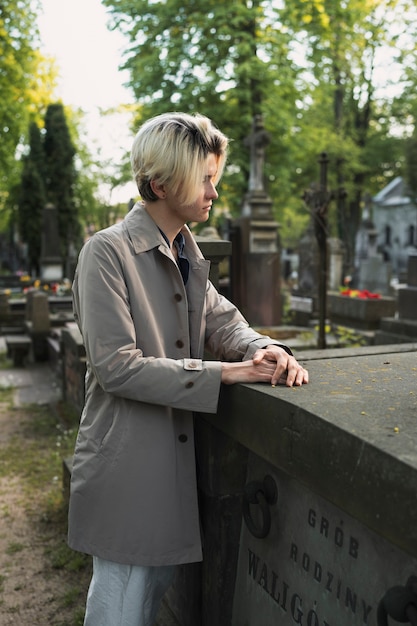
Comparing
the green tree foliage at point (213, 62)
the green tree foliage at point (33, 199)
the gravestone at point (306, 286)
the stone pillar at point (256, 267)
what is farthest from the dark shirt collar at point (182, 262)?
the green tree foliage at point (33, 199)

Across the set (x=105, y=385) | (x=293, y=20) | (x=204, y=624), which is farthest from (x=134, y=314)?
→ (x=293, y=20)

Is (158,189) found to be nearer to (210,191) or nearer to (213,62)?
(210,191)

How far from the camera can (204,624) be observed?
2.31 meters

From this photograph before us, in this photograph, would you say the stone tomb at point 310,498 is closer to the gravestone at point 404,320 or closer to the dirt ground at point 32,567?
the dirt ground at point 32,567

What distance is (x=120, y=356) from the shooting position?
1755 mm

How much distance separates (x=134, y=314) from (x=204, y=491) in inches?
28.9

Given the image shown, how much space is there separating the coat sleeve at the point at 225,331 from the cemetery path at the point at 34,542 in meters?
1.65

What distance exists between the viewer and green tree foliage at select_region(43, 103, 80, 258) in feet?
105

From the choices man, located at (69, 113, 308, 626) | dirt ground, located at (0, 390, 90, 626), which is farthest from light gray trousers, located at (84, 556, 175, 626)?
dirt ground, located at (0, 390, 90, 626)

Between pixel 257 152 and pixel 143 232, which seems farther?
pixel 257 152

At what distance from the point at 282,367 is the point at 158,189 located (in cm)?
65

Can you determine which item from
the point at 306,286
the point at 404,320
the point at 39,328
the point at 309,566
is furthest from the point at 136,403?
the point at 306,286

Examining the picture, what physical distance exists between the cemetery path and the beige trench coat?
1434mm

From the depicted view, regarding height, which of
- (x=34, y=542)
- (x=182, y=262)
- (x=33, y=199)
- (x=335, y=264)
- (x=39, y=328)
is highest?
(x=33, y=199)
